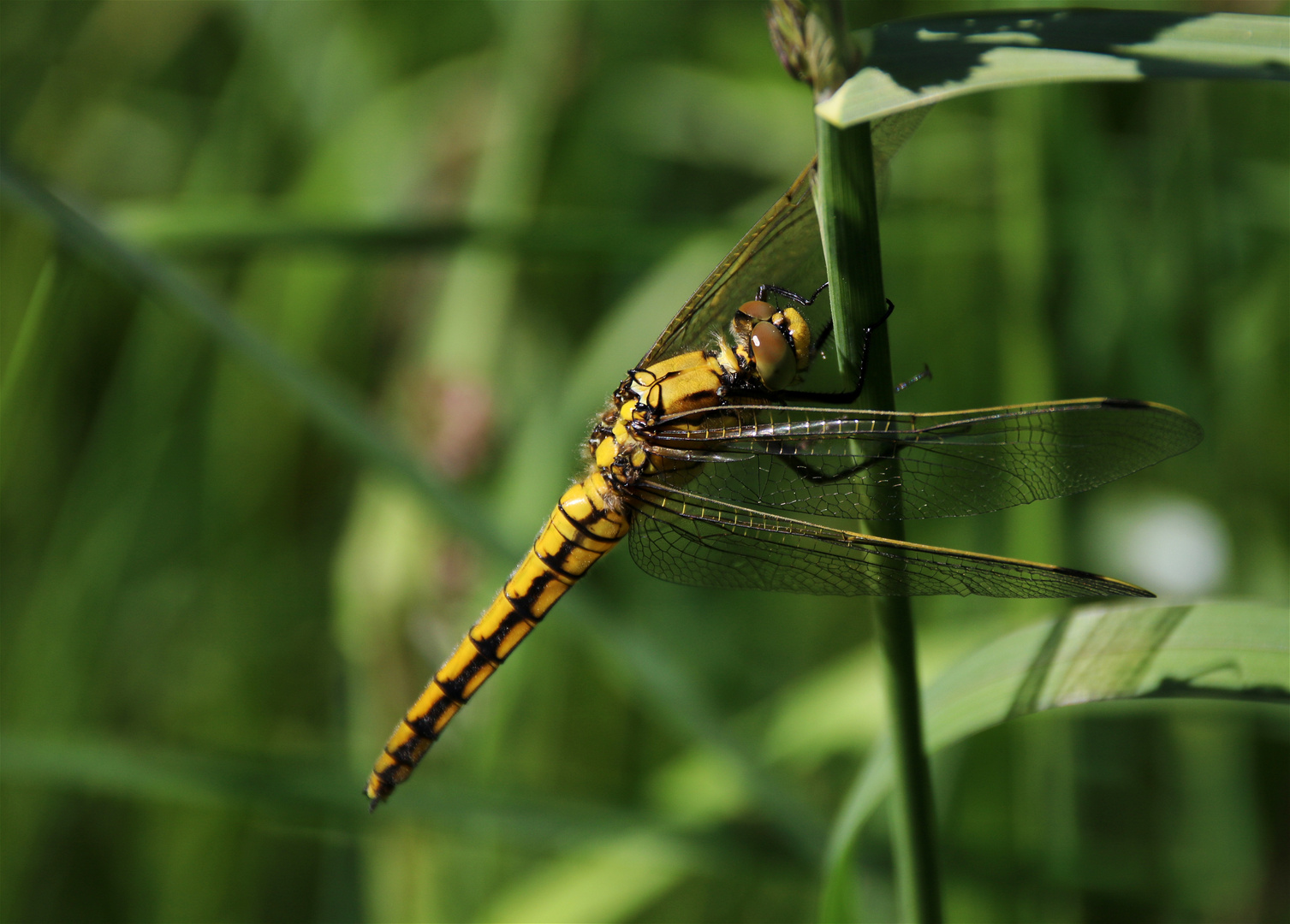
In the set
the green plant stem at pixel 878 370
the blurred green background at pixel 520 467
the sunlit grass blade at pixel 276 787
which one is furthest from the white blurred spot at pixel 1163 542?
the green plant stem at pixel 878 370

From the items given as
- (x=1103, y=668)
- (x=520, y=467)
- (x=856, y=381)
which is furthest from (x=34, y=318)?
(x=1103, y=668)

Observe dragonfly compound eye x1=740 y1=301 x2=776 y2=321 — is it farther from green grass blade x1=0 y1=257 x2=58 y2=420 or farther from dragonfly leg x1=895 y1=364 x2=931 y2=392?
green grass blade x1=0 y1=257 x2=58 y2=420

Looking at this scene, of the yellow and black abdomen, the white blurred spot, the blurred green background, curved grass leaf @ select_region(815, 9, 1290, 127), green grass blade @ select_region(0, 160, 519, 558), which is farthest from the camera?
the white blurred spot

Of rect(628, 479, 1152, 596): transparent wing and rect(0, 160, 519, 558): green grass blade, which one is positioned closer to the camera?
rect(628, 479, 1152, 596): transparent wing

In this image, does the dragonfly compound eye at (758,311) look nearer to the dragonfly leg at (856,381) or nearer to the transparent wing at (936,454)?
the dragonfly leg at (856,381)

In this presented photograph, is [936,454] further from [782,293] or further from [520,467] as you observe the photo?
[520,467]

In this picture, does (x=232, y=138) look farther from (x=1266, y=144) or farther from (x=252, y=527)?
(x=1266, y=144)

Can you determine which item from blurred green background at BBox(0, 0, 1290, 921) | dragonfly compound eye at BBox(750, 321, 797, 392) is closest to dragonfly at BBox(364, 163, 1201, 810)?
dragonfly compound eye at BBox(750, 321, 797, 392)

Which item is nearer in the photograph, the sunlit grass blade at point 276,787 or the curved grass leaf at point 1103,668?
the curved grass leaf at point 1103,668

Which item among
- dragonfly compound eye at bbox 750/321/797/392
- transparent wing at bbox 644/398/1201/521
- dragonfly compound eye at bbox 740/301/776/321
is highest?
dragonfly compound eye at bbox 740/301/776/321
